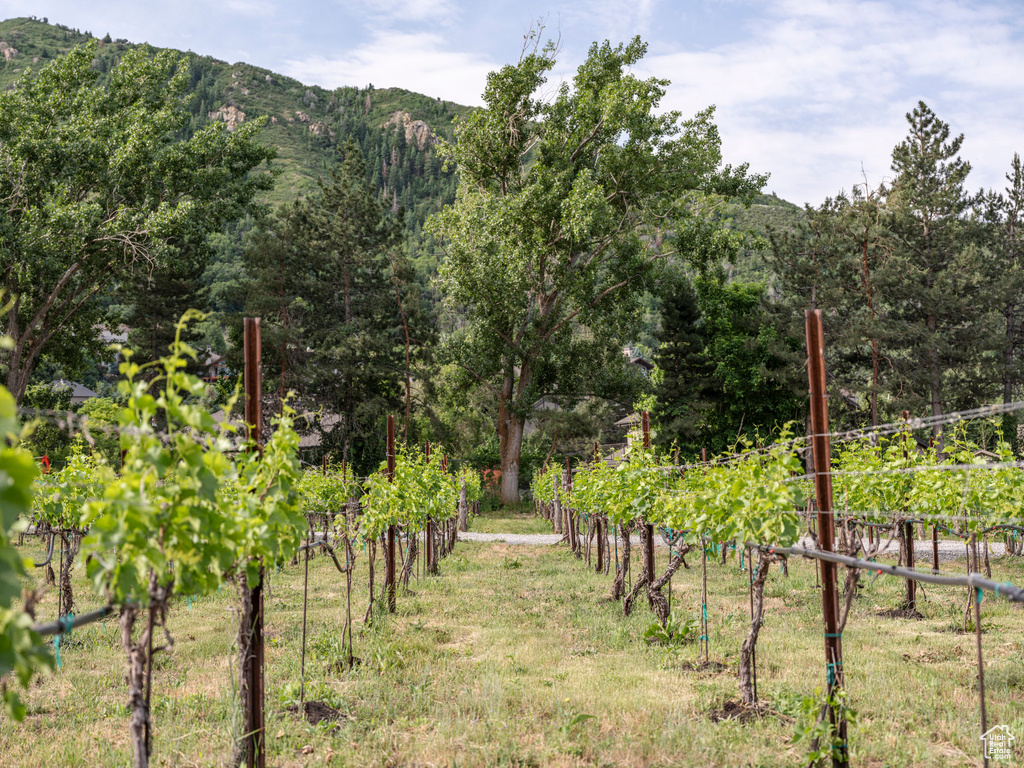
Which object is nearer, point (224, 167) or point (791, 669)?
point (791, 669)

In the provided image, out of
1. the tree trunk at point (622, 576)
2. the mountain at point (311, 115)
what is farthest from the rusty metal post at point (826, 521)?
the mountain at point (311, 115)

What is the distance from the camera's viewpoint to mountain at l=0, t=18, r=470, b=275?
107938mm

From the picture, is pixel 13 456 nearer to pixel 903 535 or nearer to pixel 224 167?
pixel 903 535

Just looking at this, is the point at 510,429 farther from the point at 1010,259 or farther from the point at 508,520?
the point at 1010,259

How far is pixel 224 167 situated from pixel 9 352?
7.81 meters

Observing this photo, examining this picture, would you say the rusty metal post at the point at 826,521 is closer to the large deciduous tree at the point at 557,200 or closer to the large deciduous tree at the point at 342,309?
the large deciduous tree at the point at 557,200

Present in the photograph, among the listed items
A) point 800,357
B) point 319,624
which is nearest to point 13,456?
point 319,624

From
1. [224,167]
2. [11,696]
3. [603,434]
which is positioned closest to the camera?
[11,696]

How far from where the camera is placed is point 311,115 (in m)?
141

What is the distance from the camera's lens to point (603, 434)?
144ft

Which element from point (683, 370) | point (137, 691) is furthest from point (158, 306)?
point (137, 691)

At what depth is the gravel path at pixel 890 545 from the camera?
57.2 feet

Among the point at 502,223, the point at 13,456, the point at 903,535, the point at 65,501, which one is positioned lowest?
the point at 903,535

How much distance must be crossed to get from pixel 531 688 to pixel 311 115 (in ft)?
490
